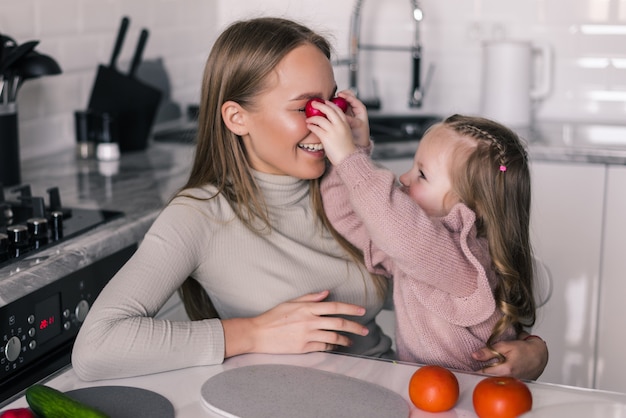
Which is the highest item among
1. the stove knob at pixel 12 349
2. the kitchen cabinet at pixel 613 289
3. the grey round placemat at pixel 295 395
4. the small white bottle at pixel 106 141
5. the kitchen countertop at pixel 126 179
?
the small white bottle at pixel 106 141

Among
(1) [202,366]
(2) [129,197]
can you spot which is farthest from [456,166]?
(2) [129,197]

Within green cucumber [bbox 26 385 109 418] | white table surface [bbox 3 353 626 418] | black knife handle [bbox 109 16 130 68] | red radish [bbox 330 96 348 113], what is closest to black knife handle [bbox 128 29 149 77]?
black knife handle [bbox 109 16 130 68]

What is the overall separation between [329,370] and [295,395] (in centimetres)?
12

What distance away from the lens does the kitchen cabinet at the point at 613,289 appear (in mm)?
2549

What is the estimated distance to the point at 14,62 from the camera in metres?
2.05

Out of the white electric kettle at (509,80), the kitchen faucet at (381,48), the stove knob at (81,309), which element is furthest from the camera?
the kitchen faucet at (381,48)

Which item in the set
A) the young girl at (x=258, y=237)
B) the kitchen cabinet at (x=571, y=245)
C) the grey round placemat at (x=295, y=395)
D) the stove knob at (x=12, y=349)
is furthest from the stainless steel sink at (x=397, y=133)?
the grey round placemat at (x=295, y=395)

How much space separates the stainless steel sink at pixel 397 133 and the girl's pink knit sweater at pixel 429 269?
3.60 ft

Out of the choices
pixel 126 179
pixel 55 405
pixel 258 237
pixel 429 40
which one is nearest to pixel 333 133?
pixel 258 237

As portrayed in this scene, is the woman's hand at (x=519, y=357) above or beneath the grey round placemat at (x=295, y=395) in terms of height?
beneath

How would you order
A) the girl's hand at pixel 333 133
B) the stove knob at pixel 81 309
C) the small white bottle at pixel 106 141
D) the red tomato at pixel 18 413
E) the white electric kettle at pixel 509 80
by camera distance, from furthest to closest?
the white electric kettle at pixel 509 80
the small white bottle at pixel 106 141
the stove knob at pixel 81 309
the girl's hand at pixel 333 133
the red tomato at pixel 18 413

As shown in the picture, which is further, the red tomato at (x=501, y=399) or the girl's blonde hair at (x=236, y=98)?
the girl's blonde hair at (x=236, y=98)

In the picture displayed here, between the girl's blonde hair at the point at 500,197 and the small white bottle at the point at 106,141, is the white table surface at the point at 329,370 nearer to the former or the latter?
the girl's blonde hair at the point at 500,197

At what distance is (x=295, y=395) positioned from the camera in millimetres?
1134
